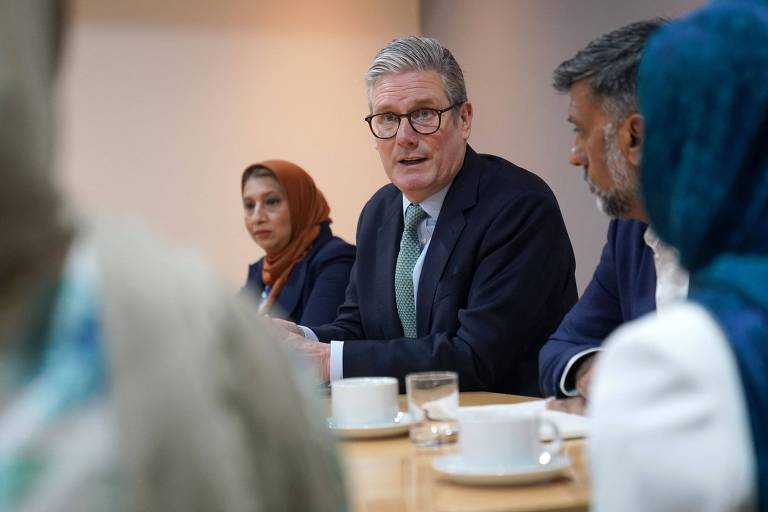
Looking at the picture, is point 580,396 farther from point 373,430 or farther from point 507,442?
point 507,442

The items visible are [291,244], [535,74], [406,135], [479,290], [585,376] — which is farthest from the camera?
[291,244]

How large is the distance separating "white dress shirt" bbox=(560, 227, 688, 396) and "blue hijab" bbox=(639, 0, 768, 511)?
1023mm

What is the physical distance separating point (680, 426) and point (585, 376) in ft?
3.99

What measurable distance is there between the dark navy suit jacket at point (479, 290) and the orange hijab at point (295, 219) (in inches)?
66.2

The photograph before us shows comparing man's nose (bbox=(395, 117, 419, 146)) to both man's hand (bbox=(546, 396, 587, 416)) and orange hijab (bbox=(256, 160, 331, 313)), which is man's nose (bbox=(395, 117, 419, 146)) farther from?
→ orange hijab (bbox=(256, 160, 331, 313))

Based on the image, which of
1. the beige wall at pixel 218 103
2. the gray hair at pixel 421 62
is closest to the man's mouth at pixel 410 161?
the gray hair at pixel 421 62

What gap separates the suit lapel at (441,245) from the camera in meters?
2.88

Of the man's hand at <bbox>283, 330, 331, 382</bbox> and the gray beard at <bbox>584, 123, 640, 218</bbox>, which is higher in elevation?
the gray beard at <bbox>584, 123, 640, 218</bbox>

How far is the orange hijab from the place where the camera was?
4793 mm

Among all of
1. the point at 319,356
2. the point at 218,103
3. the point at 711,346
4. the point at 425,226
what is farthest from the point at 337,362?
the point at 218,103

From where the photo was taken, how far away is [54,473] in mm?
457

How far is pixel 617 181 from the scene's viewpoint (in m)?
2.22

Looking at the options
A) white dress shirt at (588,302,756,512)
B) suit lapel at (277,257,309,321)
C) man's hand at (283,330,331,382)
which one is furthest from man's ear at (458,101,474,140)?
white dress shirt at (588,302,756,512)

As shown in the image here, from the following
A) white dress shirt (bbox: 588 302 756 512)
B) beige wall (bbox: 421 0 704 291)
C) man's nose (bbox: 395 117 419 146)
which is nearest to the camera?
white dress shirt (bbox: 588 302 756 512)
